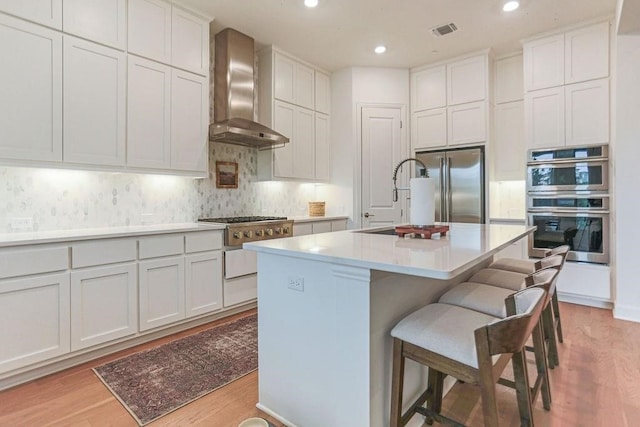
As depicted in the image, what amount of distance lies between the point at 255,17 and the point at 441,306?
10.9 ft

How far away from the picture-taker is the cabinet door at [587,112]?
3.66 m

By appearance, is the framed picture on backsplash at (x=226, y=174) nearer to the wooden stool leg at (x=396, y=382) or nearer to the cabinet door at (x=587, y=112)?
the wooden stool leg at (x=396, y=382)

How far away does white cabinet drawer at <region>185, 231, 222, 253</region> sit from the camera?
311 cm

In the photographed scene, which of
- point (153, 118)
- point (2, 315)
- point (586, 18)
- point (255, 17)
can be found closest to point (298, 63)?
point (255, 17)

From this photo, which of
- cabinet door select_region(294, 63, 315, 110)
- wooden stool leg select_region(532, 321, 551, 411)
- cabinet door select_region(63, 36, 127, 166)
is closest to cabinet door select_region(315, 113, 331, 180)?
cabinet door select_region(294, 63, 315, 110)

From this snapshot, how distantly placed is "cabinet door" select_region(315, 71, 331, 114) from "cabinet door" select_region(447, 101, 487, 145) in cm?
169

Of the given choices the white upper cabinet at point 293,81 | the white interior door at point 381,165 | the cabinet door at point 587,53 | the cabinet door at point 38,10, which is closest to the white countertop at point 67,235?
the cabinet door at point 38,10

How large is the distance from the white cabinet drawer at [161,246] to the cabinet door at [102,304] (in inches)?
5.8

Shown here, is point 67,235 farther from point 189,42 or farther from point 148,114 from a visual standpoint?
point 189,42

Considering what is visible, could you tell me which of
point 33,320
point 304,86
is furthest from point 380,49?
point 33,320

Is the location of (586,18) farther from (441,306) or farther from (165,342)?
(165,342)

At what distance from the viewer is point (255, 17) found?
11.6 ft

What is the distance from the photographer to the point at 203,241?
127 inches

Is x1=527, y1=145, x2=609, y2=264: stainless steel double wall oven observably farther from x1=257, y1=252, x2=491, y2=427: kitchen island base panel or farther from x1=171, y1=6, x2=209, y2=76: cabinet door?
x1=171, y1=6, x2=209, y2=76: cabinet door
